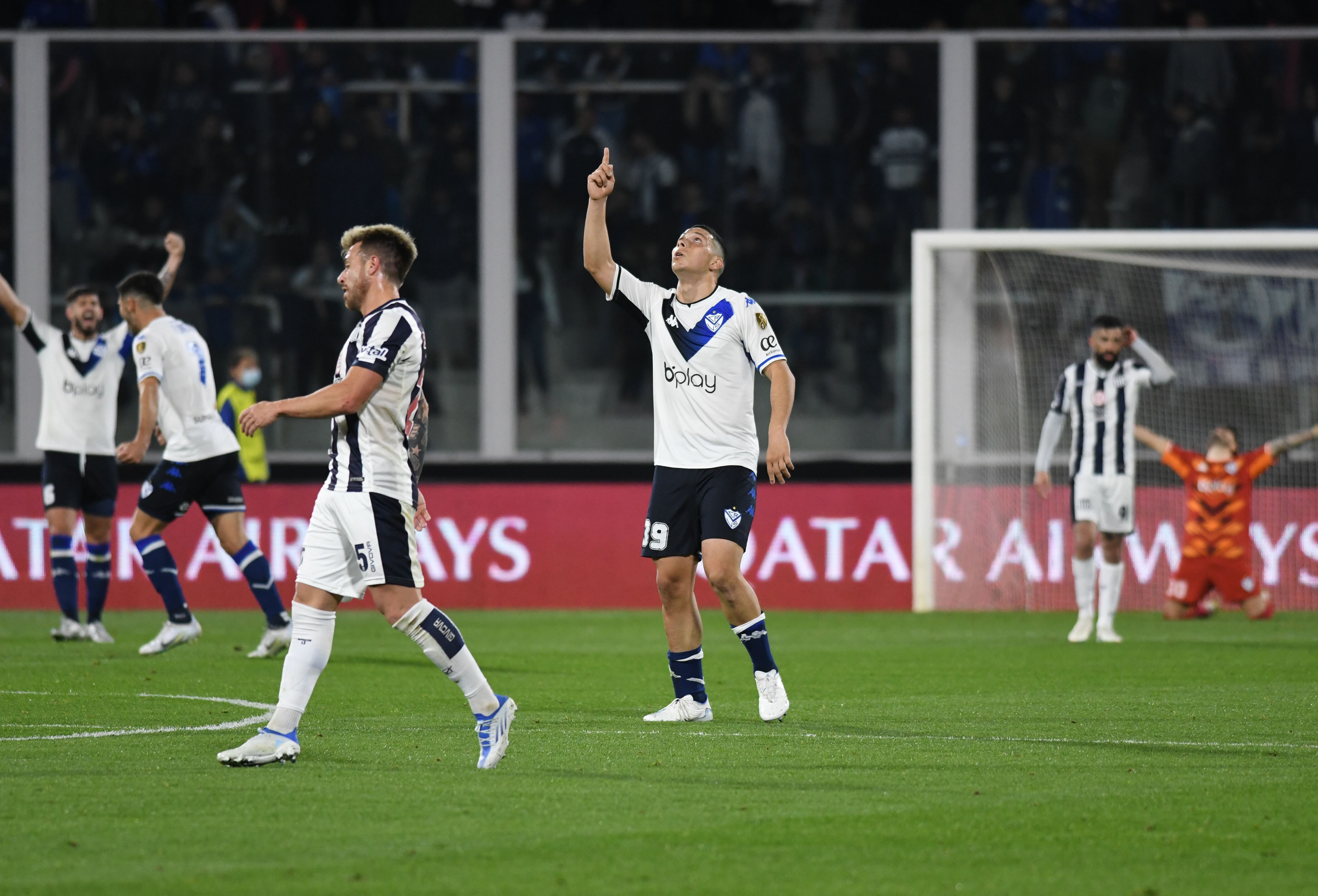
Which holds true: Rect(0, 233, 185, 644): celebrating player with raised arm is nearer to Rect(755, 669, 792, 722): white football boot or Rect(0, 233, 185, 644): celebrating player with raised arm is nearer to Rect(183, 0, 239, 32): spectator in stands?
Rect(755, 669, 792, 722): white football boot

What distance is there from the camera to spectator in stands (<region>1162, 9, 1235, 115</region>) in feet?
58.0

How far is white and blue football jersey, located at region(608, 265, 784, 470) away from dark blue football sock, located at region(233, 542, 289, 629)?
380cm

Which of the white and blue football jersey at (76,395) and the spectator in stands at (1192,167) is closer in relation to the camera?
the white and blue football jersey at (76,395)

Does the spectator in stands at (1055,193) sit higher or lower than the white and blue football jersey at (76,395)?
higher

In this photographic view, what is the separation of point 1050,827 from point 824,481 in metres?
10.9

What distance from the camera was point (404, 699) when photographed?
8742 mm

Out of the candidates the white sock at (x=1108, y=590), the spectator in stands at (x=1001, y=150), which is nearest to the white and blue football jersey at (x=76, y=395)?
the white sock at (x=1108, y=590)

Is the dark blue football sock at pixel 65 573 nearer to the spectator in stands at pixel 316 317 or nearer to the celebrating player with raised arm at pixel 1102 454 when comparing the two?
the spectator in stands at pixel 316 317

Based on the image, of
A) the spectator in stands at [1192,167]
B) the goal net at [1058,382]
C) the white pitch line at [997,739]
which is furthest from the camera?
the spectator in stands at [1192,167]

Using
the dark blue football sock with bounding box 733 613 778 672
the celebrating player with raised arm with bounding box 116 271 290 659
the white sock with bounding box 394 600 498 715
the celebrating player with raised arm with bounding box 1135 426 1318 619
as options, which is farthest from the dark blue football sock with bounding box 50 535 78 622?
the celebrating player with raised arm with bounding box 1135 426 1318 619

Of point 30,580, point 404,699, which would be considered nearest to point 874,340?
point 30,580

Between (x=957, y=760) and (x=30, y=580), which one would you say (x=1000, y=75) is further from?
(x=957, y=760)

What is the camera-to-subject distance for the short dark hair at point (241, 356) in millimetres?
15875

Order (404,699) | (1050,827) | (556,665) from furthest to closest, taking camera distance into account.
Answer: (556,665)
(404,699)
(1050,827)
